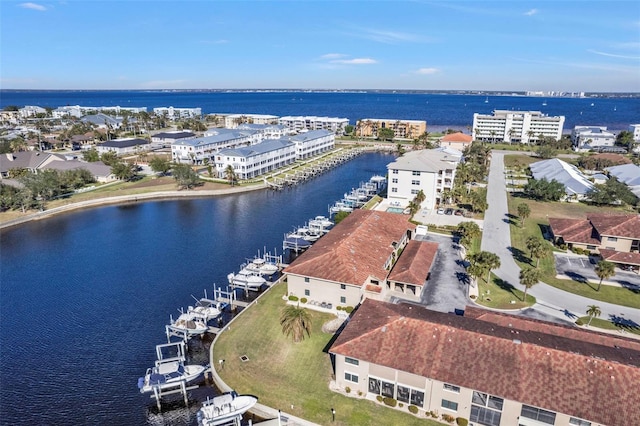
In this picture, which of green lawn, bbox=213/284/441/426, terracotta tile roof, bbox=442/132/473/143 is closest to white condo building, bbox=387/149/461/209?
green lawn, bbox=213/284/441/426

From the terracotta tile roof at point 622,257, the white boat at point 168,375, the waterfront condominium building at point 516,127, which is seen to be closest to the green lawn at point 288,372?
the white boat at point 168,375

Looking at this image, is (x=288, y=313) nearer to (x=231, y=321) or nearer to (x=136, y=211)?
(x=231, y=321)

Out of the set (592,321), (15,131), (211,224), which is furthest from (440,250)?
(15,131)

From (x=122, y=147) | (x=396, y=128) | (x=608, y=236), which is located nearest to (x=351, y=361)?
(x=608, y=236)

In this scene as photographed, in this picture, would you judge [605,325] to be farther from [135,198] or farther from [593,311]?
[135,198]

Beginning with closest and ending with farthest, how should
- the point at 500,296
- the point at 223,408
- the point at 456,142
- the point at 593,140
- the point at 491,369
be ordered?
the point at 491,369 < the point at 223,408 < the point at 500,296 < the point at 593,140 < the point at 456,142

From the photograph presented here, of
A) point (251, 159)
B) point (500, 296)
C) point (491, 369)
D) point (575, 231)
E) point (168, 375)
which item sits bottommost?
point (168, 375)
